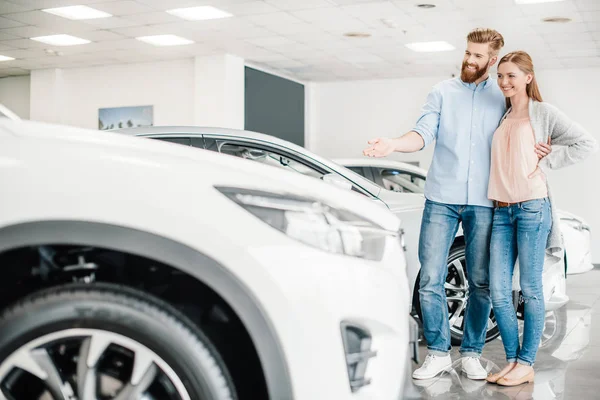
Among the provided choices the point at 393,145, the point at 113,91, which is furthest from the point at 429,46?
the point at 393,145

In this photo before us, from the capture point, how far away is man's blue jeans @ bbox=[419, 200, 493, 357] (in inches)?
137

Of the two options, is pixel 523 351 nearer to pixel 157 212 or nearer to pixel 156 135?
pixel 156 135

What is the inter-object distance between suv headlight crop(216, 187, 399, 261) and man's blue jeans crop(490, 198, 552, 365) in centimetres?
183

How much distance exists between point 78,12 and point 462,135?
318 inches

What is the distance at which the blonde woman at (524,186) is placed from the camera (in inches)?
130

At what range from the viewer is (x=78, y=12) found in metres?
10.2

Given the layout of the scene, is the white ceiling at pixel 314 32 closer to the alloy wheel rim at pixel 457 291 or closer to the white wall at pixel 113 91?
the white wall at pixel 113 91

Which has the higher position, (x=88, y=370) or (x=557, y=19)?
(x=557, y=19)

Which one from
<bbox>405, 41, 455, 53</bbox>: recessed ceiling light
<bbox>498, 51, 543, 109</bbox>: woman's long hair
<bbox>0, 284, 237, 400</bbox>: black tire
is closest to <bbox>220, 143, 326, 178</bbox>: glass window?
<bbox>498, 51, 543, 109</bbox>: woman's long hair

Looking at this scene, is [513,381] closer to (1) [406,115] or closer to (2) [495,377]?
(2) [495,377]

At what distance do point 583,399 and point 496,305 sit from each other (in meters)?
0.53

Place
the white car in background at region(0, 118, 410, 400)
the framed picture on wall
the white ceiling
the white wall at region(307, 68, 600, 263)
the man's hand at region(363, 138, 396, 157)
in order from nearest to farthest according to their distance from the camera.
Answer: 1. the white car in background at region(0, 118, 410, 400)
2. the man's hand at region(363, 138, 396, 157)
3. the white ceiling
4. the white wall at region(307, 68, 600, 263)
5. the framed picture on wall

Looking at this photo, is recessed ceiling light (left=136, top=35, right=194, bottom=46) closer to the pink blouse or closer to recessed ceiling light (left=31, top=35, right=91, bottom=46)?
recessed ceiling light (left=31, top=35, right=91, bottom=46)

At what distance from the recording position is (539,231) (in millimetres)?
3316
